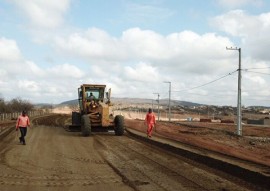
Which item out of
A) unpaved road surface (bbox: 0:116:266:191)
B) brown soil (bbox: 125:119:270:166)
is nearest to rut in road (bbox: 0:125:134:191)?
unpaved road surface (bbox: 0:116:266:191)

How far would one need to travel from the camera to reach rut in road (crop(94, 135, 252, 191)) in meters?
11.5

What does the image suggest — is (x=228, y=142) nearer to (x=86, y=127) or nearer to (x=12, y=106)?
(x=86, y=127)

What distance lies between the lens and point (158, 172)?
13.6 metres

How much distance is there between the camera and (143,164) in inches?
604

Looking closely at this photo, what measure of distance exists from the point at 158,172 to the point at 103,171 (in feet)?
5.33

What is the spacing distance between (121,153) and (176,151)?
8.05 feet

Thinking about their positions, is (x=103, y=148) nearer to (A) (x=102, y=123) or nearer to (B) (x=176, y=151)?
(B) (x=176, y=151)

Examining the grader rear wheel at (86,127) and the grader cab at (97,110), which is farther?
the grader cab at (97,110)

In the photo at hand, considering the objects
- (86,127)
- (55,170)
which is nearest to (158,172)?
(55,170)

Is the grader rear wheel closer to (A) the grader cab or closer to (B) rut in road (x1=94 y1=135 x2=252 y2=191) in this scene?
(A) the grader cab

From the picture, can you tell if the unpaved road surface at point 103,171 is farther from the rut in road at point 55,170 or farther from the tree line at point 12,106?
the tree line at point 12,106

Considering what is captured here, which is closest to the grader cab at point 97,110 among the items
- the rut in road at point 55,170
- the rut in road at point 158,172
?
the rut in road at point 55,170

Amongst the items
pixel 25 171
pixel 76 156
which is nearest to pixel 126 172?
pixel 25 171

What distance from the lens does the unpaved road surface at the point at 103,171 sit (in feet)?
37.5
